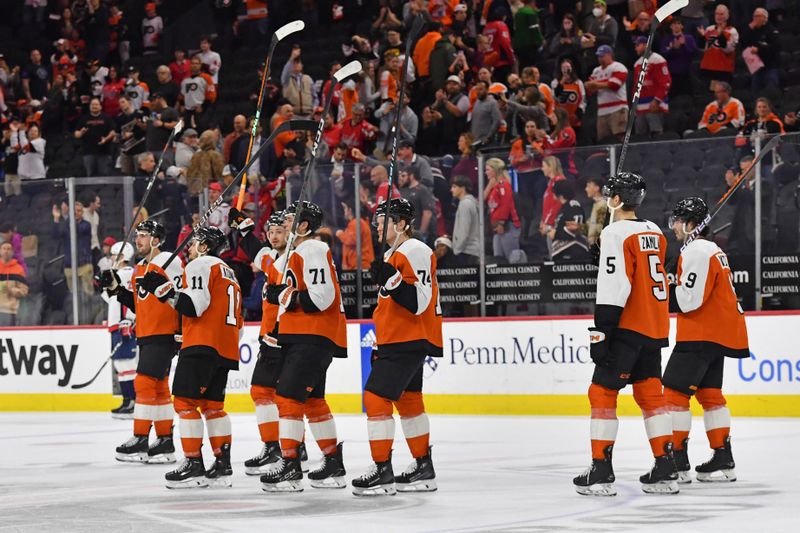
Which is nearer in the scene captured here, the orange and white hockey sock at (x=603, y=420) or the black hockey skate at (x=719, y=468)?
the orange and white hockey sock at (x=603, y=420)

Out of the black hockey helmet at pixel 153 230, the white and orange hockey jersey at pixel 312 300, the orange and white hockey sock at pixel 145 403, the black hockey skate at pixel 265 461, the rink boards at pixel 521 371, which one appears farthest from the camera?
the rink boards at pixel 521 371

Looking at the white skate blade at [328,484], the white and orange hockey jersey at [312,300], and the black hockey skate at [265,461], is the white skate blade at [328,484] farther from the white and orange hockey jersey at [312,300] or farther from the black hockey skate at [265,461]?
the black hockey skate at [265,461]

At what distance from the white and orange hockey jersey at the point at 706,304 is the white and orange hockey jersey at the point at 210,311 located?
2696 mm

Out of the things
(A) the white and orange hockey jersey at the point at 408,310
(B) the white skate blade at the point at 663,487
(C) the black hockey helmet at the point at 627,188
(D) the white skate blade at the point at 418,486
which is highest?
(C) the black hockey helmet at the point at 627,188

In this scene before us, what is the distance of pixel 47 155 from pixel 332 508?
46.3 feet

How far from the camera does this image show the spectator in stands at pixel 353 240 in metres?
13.4

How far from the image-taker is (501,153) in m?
12.8

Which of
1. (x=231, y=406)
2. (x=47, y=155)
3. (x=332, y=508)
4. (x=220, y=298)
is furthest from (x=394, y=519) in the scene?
(x=47, y=155)

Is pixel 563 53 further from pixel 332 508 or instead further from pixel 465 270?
pixel 332 508

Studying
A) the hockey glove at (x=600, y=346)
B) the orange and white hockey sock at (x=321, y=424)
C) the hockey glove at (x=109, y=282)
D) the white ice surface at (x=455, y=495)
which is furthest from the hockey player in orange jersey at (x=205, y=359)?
the hockey glove at (x=600, y=346)

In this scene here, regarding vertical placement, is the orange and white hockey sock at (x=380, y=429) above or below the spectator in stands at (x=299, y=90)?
below

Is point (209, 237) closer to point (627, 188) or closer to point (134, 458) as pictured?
point (134, 458)

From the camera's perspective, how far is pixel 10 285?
14.8 m

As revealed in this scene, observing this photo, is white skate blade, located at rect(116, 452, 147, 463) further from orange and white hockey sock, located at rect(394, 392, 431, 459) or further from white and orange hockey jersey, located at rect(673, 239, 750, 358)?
white and orange hockey jersey, located at rect(673, 239, 750, 358)
